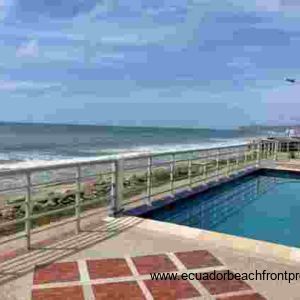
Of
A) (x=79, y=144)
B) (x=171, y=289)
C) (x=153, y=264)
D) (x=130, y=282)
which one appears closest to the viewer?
(x=171, y=289)

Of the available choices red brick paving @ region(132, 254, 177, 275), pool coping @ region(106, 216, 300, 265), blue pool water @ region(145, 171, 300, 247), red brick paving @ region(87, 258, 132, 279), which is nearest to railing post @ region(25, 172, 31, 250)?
red brick paving @ region(87, 258, 132, 279)

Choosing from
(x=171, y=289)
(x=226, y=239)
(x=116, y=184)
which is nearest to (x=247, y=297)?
(x=171, y=289)

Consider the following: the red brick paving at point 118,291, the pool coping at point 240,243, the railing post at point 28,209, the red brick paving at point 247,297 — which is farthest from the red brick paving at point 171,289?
the railing post at point 28,209

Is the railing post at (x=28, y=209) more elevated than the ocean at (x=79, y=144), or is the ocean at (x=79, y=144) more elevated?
the railing post at (x=28, y=209)

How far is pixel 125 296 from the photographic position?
3648 millimetres

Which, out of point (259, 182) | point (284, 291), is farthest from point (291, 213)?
point (284, 291)

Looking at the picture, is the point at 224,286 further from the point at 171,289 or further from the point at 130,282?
the point at 130,282

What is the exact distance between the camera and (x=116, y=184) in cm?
657

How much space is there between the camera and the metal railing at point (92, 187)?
491cm

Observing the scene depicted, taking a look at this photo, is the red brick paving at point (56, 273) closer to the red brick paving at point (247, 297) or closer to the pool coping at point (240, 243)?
the red brick paving at point (247, 297)

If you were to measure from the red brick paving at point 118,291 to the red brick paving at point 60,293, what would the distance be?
14cm

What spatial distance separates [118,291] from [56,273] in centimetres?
69

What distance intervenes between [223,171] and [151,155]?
549 cm

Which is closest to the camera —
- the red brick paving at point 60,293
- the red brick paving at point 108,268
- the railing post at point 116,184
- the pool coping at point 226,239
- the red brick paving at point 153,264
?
the red brick paving at point 60,293
